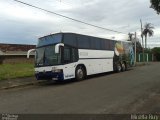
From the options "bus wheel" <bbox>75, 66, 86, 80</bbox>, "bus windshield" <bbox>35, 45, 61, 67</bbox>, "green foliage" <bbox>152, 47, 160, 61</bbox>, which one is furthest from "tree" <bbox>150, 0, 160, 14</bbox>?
"green foliage" <bbox>152, 47, 160, 61</bbox>

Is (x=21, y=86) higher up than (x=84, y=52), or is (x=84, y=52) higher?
(x=84, y=52)

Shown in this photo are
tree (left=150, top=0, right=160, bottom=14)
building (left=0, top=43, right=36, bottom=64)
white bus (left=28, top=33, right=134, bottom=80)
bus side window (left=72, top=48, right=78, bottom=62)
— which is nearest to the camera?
tree (left=150, top=0, right=160, bottom=14)

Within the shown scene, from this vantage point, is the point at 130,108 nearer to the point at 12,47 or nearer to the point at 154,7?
the point at 154,7

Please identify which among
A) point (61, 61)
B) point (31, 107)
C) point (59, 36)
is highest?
point (59, 36)

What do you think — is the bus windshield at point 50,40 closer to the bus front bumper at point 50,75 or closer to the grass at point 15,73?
the bus front bumper at point 50,75

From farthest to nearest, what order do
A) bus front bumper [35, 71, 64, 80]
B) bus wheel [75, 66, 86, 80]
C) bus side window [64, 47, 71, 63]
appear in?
bus wheel [75, 66, 86, 80]
bus side window [64, 47, 71, 63]
bus front bumper [35, 71, 64, 80]

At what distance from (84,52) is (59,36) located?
9.81 ft

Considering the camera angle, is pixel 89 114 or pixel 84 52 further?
pixel 84 52

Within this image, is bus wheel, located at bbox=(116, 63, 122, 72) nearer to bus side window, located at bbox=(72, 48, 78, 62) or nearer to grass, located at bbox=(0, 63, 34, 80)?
grass, located at bbox=(0, 63, 34, 80)

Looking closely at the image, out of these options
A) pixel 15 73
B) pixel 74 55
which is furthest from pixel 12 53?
Result: pixel 74 55

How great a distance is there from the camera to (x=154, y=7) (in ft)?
48.4

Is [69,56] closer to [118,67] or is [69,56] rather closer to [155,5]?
[155,5]

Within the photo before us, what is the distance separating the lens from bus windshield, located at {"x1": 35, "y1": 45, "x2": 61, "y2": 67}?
19.3 meters

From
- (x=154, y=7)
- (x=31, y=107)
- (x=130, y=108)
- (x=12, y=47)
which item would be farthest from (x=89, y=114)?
(x=12, y=47)
